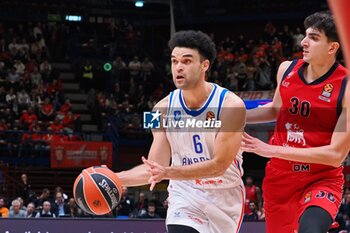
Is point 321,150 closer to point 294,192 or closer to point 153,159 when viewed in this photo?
point 294,192

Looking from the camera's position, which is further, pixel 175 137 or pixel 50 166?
pixel 50 166

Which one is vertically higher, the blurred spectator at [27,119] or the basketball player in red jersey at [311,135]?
the basketball player in red jersey at [311,135]

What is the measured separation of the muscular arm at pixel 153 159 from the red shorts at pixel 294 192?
2.75 ft

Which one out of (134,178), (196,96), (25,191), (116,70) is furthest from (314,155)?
(116,70)

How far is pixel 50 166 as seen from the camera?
64.7 feet

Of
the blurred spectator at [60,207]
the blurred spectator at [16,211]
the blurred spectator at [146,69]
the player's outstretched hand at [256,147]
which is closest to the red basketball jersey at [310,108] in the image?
the player's outstretched hand at [256,147]

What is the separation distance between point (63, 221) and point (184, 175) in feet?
19.9

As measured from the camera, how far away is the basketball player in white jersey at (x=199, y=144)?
415 centimetres

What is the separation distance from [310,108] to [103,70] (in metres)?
20.5

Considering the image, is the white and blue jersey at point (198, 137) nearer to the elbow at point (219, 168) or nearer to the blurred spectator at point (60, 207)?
the elbow at point (219, 168)

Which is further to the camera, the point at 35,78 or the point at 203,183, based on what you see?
the point at 35,78

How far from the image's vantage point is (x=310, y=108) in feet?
15.0

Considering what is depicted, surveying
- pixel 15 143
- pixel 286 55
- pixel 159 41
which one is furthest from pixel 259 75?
pixel 15 143

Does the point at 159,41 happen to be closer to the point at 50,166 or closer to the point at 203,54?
the point at 50,166
